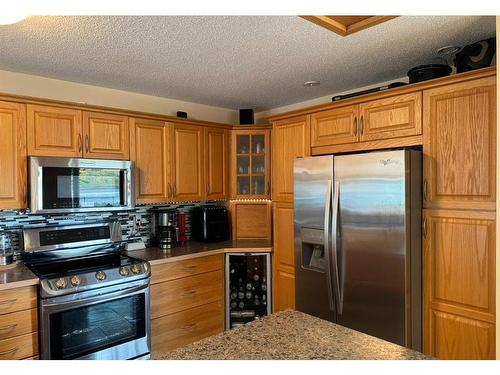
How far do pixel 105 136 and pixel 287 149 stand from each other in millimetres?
1458

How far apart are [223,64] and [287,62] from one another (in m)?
0.43

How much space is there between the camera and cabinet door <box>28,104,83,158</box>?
2.30 metres

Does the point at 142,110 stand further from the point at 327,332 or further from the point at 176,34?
the point at 327,332

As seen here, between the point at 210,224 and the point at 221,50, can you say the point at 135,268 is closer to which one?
the point at 210,224

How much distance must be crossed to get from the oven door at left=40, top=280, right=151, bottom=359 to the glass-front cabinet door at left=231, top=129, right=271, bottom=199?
4.29 feet

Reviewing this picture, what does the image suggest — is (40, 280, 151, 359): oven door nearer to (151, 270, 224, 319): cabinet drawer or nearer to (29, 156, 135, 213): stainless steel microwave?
(151, 270, 224, 319): cabinet drawer

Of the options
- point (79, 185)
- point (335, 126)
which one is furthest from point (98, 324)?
point (335, 126)

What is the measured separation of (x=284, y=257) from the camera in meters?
2.89

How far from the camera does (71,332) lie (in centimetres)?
214

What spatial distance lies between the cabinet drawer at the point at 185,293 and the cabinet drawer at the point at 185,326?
2.0 inches

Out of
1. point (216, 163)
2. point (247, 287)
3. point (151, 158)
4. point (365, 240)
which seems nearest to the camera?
point (365, 240)

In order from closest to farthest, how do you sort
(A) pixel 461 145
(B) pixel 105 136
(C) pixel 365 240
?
(A) pixel 461 145, (C) pixel 365 240, (B) pixel 105 136

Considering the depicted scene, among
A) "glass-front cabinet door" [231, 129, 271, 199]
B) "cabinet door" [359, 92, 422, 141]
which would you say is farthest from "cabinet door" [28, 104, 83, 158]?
"cabinet door" [359, 92, 422, 141]
